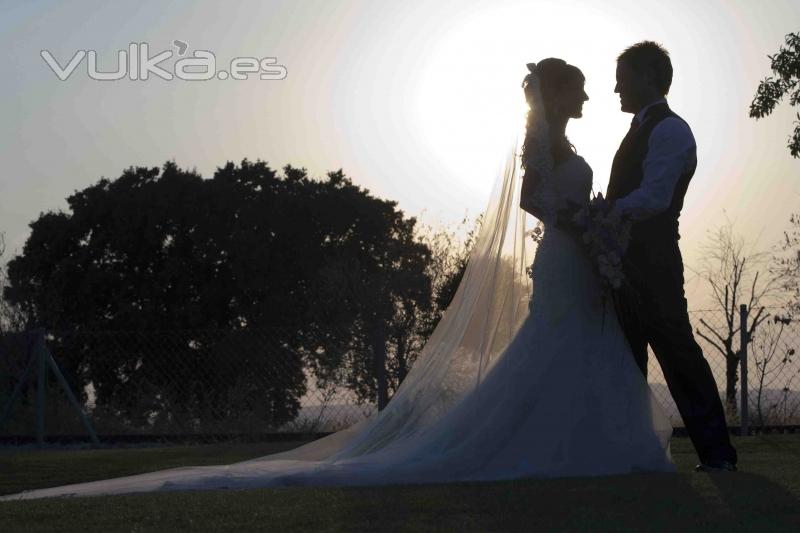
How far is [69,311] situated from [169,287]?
7.82 feet

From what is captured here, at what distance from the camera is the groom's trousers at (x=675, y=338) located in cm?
673

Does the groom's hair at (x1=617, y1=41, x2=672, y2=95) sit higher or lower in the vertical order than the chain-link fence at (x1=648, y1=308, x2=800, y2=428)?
higher

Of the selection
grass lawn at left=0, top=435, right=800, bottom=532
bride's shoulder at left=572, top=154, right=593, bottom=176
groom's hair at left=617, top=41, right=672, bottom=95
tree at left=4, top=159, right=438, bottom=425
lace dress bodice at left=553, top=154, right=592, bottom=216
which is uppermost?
tree at left=4, top=159, right=438, bottom=425

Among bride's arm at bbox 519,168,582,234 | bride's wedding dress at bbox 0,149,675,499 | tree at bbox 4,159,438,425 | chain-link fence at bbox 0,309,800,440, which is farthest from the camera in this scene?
tree at bbox 4,159,438,425

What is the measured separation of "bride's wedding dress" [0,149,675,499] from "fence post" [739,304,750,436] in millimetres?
5883

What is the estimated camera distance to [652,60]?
7.14 meters

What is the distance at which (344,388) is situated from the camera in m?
14.5

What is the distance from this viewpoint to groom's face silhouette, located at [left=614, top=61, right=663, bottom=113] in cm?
714

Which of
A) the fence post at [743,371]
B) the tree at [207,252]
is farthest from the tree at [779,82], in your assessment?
the tree at [207,252]

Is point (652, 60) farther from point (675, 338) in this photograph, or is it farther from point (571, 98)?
point (675, 338)

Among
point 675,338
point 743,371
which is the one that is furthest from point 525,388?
point 743,371

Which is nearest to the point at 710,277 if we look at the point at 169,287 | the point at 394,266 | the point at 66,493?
the point at 394,266

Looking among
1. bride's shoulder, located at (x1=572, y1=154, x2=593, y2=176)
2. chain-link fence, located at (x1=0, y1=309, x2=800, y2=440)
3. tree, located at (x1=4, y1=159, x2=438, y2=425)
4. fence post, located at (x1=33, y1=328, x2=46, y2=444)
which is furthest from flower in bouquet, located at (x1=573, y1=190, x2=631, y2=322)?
tree, located at (x1=4, y1=159, x2=438, y2=425)

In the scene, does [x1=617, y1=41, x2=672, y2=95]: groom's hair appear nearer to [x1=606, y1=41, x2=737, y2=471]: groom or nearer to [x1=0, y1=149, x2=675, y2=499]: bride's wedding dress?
[x1=606, y1=41, x2=737, y2=471]: groom
